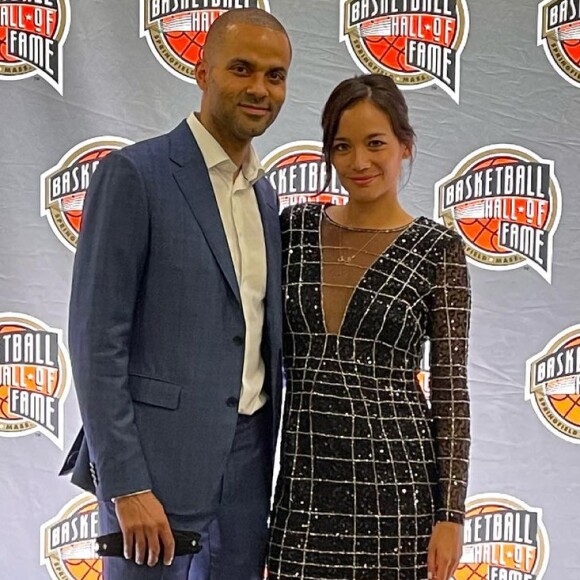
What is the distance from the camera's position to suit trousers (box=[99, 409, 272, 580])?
1083 millimetres

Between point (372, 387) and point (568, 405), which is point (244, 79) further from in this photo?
point (568, 405)

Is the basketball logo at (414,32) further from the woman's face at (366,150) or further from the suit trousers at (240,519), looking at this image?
the suit trousers at (240,519)

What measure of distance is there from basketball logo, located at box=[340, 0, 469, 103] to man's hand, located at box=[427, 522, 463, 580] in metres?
0.85

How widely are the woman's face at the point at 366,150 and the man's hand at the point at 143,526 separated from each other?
0.48 m

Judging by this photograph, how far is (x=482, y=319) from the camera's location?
1632 mm

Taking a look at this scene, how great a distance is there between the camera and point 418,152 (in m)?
1.62

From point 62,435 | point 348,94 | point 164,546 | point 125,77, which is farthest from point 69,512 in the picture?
point 348,94

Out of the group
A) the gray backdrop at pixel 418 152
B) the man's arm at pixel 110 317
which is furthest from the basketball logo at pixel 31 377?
the man's arm at pixel 110 317

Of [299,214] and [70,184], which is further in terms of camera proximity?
[70,184]

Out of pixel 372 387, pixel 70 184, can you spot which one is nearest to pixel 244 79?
pixel 372 387

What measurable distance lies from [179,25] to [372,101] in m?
0.62

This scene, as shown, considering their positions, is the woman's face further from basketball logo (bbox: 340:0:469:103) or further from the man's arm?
basketball logo (bbox: 340:0:469:103)

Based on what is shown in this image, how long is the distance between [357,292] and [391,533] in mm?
311

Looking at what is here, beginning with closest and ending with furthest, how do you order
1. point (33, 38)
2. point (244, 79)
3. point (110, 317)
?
point (110, 317) < point (244, 79) < point (33, 38)
